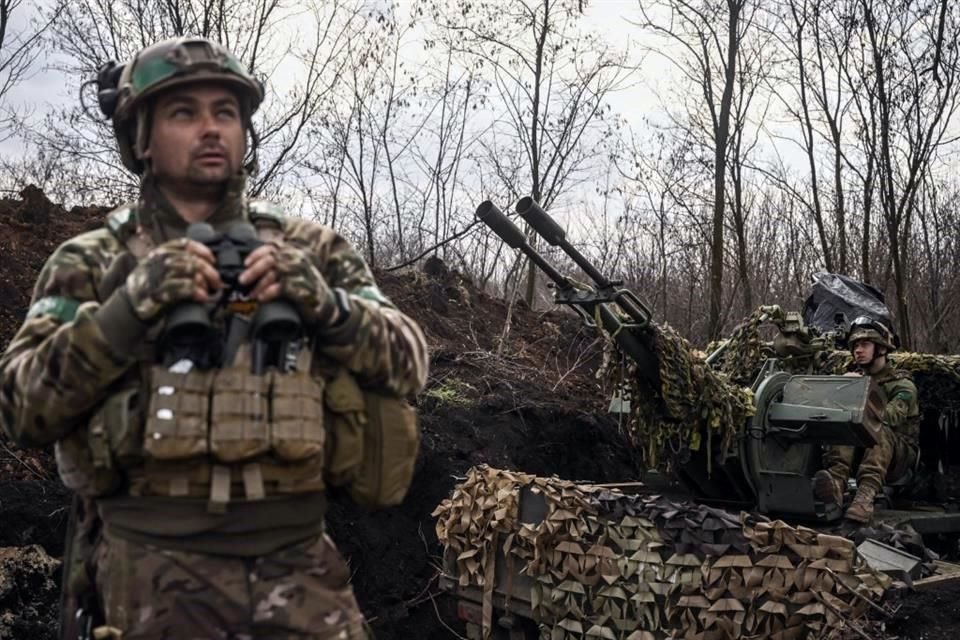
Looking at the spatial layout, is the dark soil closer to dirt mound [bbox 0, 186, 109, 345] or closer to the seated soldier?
dirt mound [bbox 0, 186, 109, 345]

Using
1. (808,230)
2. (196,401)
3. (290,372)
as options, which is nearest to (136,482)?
(196,401)

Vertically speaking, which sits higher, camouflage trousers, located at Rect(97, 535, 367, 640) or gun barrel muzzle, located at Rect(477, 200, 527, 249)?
gun barrel muzzle, located at Rect(477, 200, 527, 249)

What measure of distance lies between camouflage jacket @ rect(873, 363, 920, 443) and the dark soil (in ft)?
6.52

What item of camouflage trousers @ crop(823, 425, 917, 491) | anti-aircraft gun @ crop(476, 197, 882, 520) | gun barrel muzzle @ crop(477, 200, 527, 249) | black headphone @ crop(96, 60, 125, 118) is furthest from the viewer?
camouflage trousers @ crop(823, 425, 917, 491)

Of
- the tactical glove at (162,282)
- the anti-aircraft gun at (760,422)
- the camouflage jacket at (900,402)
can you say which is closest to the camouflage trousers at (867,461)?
the camouflage jacket at (900,402)

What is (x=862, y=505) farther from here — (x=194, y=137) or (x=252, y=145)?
(x=194, y=137)

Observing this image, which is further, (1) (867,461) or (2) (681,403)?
(1) (867,461)

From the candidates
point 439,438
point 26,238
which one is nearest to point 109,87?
point 439,438

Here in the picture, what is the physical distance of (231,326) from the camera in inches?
85.4

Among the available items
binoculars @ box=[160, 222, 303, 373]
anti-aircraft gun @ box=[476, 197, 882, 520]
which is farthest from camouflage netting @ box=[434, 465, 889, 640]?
binoculars @ box=[160, 222, 303, 373]

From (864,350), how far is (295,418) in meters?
6.05

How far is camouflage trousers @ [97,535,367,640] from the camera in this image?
2.13 meters

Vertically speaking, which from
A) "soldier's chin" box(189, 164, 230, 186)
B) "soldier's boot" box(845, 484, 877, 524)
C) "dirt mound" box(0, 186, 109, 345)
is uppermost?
"dirt mound" box(0, 186, 109, 345)

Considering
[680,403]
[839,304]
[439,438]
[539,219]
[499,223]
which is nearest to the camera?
[539,219]
